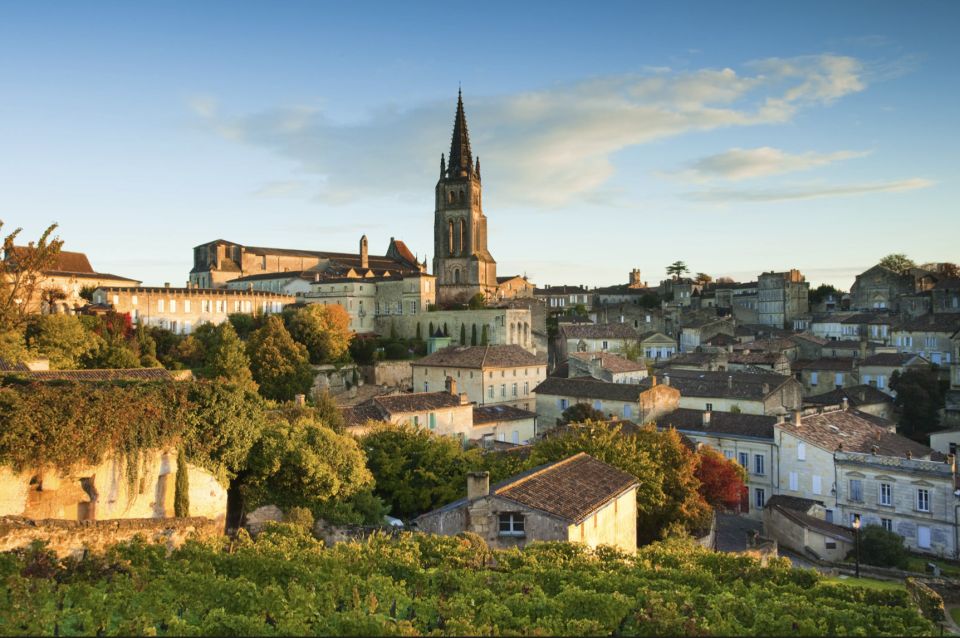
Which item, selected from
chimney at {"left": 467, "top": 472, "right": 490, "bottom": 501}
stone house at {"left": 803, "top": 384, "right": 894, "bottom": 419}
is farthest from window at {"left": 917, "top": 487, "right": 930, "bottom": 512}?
chimney at {"left": 467, "top": 472, "right": 490, "bottom": 501}

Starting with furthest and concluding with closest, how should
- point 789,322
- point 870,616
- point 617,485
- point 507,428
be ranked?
point 789,322 → point 507,428 → point 617,485 → point 870,616

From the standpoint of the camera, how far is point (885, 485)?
104 ft

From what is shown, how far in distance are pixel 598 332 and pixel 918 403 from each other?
92.0ft

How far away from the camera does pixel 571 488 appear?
63.6ft

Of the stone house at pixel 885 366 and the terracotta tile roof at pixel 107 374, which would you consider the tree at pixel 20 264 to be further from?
the stone house at pixel 885 366

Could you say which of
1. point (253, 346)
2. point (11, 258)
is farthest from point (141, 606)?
point (253, 346)

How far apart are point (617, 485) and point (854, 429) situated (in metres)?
21.8

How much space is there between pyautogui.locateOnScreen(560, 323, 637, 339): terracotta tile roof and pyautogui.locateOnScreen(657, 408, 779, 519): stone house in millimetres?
29111

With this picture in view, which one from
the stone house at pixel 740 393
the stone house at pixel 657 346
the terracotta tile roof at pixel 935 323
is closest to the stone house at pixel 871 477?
the stone house at pixel 740 393

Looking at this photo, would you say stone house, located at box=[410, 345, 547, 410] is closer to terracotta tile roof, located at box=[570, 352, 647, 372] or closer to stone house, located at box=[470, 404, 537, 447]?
terracotta tile roof, located at box=[570, 352, 647, 372]

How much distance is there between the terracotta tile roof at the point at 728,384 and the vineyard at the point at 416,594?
96.6ft

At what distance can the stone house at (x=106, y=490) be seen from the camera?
15.8 m

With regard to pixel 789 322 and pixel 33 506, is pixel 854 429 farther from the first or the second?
pixel 789 322

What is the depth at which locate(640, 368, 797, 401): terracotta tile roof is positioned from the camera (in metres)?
44.0
